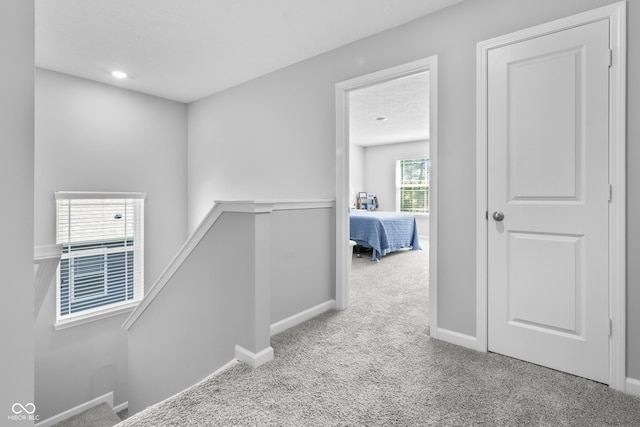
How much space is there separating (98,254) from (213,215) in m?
2.72

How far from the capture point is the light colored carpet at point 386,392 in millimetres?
1480

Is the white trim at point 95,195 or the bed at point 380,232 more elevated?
the white trim at point 95,195

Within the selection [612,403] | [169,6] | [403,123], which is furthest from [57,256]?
[403,123]

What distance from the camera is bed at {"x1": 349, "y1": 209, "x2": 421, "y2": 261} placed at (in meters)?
5.30

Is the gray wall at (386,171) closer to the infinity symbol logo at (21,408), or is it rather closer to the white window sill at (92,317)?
the white window sill at (92,317)

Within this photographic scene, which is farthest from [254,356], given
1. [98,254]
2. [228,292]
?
[98,254]

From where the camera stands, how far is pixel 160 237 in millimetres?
4406

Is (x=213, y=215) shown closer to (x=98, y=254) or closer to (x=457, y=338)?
(x=457, y=338)

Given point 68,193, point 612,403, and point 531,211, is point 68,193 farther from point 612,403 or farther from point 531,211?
point 612,403

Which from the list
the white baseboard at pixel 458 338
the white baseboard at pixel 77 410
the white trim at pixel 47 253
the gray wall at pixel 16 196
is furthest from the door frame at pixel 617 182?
the white baseboard at pixel 77 410

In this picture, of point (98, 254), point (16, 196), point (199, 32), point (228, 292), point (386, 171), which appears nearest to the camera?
point (16, 196)

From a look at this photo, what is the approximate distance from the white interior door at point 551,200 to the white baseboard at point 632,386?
0.28 feet

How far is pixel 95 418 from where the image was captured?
356 centimetres

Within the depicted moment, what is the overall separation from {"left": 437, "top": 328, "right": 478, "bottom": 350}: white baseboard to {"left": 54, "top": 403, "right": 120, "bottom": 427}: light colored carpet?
3.54m
